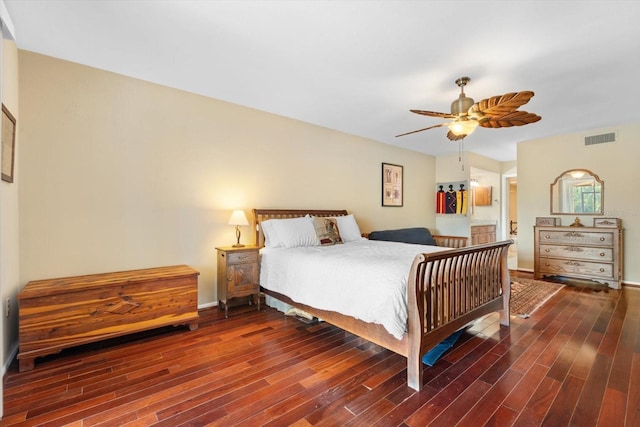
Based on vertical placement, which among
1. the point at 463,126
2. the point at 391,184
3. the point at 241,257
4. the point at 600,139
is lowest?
the point at 241,257

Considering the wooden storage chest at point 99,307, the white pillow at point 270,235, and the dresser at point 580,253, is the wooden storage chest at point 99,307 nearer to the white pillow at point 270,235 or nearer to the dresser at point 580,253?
the white pillow at point 270,235

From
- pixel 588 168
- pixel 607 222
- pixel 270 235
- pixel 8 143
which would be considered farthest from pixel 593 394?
pixel 588 168

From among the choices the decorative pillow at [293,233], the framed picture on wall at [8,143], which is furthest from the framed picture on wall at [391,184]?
the framed picture on wall at [8,143]

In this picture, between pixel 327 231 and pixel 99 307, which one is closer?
pixel 99 307

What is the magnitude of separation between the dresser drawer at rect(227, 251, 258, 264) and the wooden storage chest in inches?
18.2

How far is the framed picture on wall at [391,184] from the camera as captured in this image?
5.70 m

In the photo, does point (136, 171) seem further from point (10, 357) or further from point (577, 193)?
point (577, 193)

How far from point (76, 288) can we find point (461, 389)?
9.67 ft

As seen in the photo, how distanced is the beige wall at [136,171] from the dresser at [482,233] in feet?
13.7

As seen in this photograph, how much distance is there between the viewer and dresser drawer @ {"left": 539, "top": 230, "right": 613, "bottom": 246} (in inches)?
177

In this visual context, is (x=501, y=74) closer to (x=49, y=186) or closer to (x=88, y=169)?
(x=88, y=169)

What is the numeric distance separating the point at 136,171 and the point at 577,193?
21.8 feet

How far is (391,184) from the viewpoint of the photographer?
5828 mm

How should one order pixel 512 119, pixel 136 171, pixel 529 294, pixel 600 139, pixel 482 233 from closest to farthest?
pixel 512 119
pixel 136 171
pixel 529 294
pixel 600 139
pixel 482 233
